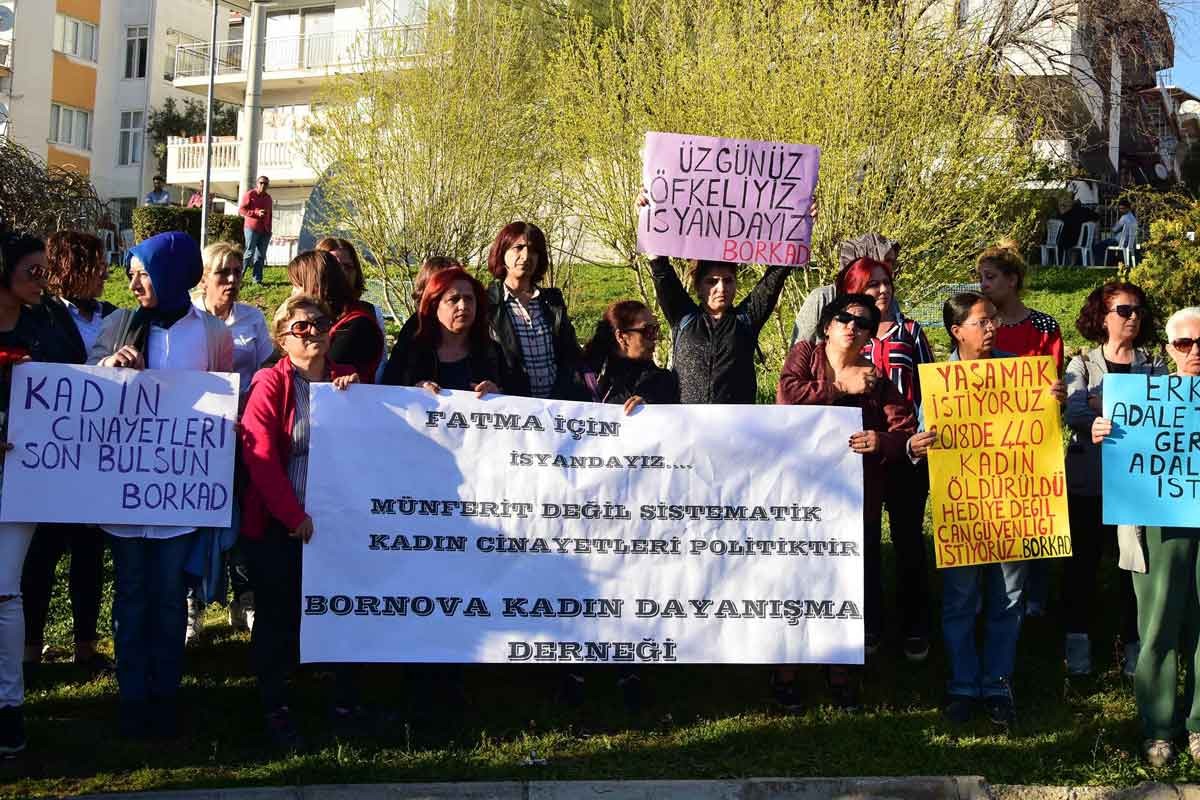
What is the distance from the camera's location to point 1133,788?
18.2 ft

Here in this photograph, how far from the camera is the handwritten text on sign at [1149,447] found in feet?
19.0

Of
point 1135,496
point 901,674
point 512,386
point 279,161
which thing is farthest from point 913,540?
point 279,161

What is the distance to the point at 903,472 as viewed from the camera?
6887 mm

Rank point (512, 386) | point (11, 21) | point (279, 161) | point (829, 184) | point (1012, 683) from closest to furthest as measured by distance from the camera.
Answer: point (512, 386)
point (1012, 683)
point (829, 184)
point (279, 161)
point (11, 21)

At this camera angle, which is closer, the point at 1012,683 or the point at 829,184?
the point at 1012,683

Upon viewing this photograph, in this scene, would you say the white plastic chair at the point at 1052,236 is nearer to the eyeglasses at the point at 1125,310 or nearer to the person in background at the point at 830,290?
the person in background at the point at 830,290

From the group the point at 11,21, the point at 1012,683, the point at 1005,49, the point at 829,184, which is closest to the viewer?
the point at 1012,683

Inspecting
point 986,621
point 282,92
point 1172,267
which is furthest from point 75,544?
point 282,92

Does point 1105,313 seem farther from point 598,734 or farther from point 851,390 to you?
point 598,734

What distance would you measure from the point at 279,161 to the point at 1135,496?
36.7 metres

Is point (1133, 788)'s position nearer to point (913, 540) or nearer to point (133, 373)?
point (913, 540)

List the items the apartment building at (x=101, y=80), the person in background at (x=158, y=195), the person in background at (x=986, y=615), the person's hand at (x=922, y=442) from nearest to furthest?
1. the person's hand at (x=922, y=442)
2. the person in background at (x=986, y=615)
3. the person in background at (x=158, y=195)
4. the apartment building at (x=101, y=80)

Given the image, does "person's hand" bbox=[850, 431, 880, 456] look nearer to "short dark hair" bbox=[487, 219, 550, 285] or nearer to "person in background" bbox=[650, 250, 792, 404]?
"person in background" bbox=[650, 250, 792, 404]

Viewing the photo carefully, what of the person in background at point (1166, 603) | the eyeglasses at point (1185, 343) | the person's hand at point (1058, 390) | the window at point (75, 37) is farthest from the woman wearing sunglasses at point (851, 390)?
the window at point (75, 37)
